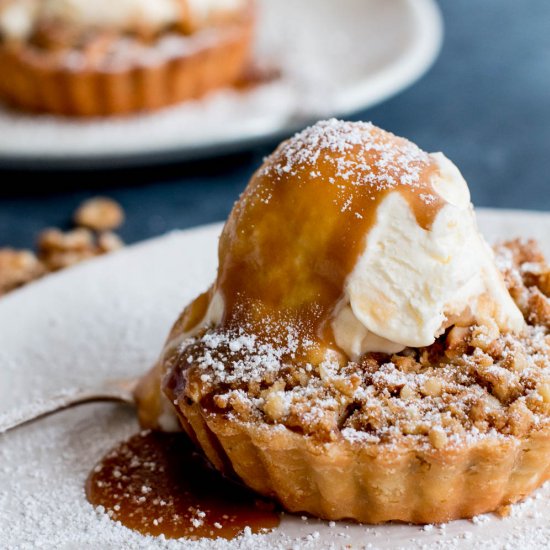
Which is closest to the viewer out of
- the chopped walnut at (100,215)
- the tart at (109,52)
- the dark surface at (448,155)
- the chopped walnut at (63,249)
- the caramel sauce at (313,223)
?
the caramel sauce at (313,223)

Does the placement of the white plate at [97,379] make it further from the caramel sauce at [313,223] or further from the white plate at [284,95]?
the white plate at [284,95]

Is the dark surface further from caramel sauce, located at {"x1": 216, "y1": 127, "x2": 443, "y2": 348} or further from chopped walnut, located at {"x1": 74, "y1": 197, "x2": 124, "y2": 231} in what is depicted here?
caramel sauce, located at {"x1": 216, "y1": 127, "x2": 443, "y2": 348}

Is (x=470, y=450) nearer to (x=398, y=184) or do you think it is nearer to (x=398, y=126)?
(x=398, y=184)

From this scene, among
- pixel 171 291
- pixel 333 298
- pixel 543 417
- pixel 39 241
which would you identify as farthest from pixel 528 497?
pixel 39 241

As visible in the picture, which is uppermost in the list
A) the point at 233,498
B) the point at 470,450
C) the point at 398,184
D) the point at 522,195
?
the point at 398,184

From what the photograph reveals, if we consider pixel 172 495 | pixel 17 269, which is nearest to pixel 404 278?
pixel 172 495

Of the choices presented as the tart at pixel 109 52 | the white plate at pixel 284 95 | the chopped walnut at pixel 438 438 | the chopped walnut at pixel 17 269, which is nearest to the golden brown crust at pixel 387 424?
the chopped walnut at pixel 438 438
